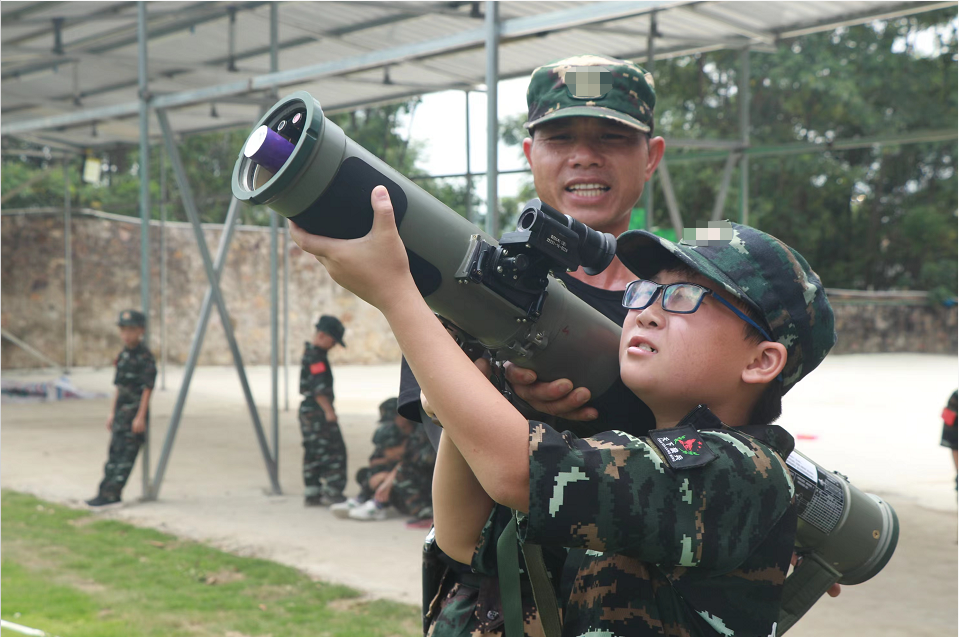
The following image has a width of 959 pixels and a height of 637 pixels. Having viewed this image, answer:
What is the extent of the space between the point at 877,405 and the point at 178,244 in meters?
13.0

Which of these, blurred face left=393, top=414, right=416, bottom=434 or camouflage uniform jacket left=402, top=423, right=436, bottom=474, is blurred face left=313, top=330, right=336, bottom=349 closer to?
blurred face left=393, top=414, right=416, bottom=434

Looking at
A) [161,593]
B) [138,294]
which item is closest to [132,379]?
[161,593]

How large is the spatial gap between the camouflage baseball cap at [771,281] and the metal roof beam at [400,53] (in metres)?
3.17

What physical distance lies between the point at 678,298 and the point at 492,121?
3.32 metres

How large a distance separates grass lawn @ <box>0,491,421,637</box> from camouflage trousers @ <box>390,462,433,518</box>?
4.28 ft

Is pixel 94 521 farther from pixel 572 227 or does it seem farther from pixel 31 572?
pixel 572 227

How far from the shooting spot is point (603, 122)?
180 cm

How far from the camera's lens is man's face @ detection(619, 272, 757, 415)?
1.28 metres

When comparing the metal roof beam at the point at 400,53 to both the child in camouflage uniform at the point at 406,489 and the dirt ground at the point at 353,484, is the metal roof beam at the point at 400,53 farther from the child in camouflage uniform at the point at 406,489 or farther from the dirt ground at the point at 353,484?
the dirt ground at the point at 353,484

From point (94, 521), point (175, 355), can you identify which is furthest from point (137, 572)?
point (175, 355)

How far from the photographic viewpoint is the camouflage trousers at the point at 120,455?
6.89m

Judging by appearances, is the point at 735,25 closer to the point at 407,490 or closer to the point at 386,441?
the point at 386,441

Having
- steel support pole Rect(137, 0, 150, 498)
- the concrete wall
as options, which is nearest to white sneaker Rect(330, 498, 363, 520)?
steel support pole Rect(137, 0, 150, 498)

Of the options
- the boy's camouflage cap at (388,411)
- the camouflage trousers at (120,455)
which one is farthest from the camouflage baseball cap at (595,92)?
the camouflage trousers at (120,455)
